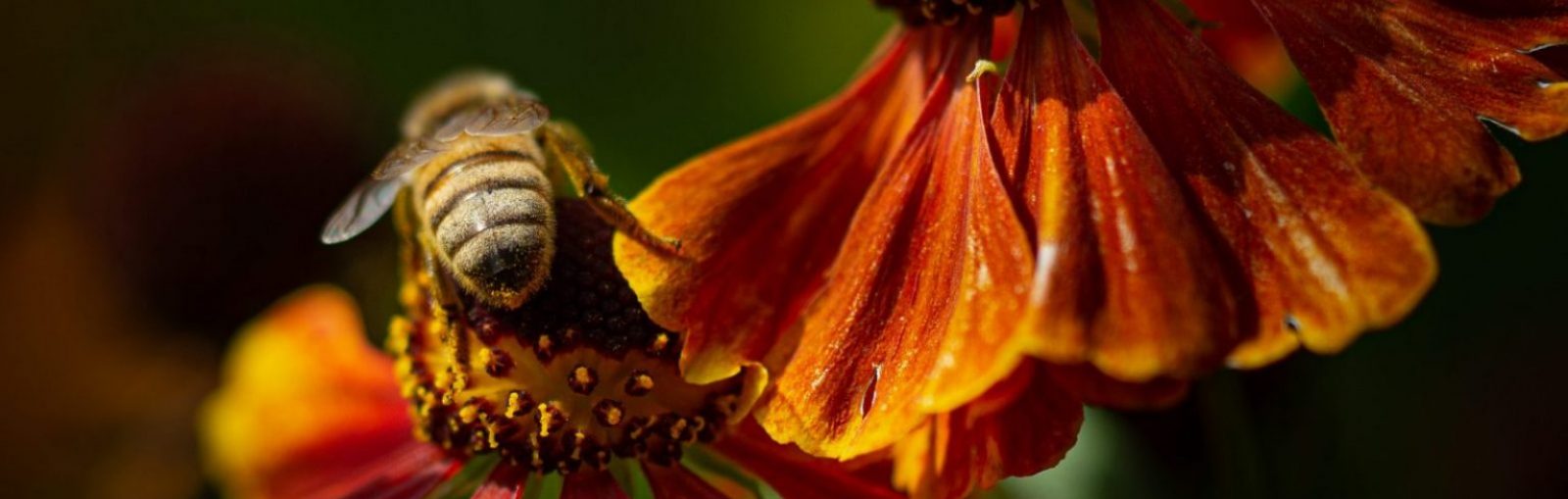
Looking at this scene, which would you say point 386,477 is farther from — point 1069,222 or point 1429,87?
point 1429,87

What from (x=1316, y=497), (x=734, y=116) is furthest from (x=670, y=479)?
(x=734, y=116)

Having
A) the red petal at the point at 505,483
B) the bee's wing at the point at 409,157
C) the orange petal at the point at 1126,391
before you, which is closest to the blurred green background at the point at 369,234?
the orange petal at the point at 1126,391

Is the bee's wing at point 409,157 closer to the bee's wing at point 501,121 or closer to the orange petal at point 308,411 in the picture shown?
the bee's wing at point 501,121

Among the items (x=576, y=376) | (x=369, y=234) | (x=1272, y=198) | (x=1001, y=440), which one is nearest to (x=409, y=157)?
(x=576, y=376)

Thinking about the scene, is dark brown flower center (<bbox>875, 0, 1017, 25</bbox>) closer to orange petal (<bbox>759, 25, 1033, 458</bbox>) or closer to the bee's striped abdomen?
orange petal (<bbox>759, 25, 1033, 458</bbox>)

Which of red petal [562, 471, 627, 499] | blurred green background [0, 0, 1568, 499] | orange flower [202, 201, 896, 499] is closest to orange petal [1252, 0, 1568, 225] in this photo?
blurred green background [0, 0, 1568, 499]

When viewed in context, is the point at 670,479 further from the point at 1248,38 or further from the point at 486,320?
the point at 1248,38

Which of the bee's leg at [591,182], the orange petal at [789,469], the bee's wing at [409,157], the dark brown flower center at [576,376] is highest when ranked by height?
the bee's wing at [409,157]
